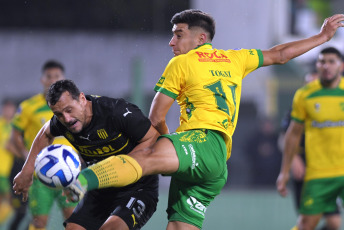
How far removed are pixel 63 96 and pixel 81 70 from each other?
13407 millimetres

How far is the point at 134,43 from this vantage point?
18.5 meters

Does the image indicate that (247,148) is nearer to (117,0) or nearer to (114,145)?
(117,0)

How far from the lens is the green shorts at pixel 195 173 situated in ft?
16.8

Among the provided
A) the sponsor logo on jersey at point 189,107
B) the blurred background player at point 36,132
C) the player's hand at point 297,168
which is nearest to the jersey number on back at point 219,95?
the sponsor logo on jersey at point 189,107

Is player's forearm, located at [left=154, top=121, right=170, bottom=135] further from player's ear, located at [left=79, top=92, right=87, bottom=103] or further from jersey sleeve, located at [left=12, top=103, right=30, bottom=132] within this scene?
jersey sleeve, located at [left=12, top=103, right=30, bottom=132]

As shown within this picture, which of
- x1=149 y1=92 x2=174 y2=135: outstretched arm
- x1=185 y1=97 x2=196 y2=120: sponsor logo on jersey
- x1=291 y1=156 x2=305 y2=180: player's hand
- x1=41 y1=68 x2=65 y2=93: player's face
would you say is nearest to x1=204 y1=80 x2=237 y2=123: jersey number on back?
x1=185 y1=97 x2=196 y2=120: sponsor logo on jersey

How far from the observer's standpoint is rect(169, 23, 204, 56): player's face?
5664 mm

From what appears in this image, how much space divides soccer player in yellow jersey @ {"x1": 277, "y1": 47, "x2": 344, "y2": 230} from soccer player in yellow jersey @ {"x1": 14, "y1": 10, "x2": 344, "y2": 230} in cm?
216

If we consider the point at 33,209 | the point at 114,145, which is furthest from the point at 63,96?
the point at 33,209

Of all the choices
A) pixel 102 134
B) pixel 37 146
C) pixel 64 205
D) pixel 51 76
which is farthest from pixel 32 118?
pixel 102 134

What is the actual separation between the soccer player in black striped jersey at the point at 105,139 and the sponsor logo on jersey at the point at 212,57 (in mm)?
645

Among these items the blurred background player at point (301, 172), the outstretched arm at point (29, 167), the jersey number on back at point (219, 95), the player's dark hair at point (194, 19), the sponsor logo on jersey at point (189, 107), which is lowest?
the blurred background player at point (301, 172)

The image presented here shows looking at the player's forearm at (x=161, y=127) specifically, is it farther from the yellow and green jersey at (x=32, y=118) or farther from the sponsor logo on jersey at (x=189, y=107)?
the yellow and green jersey at (x=32, y=118)

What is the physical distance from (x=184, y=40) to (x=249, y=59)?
553mm
